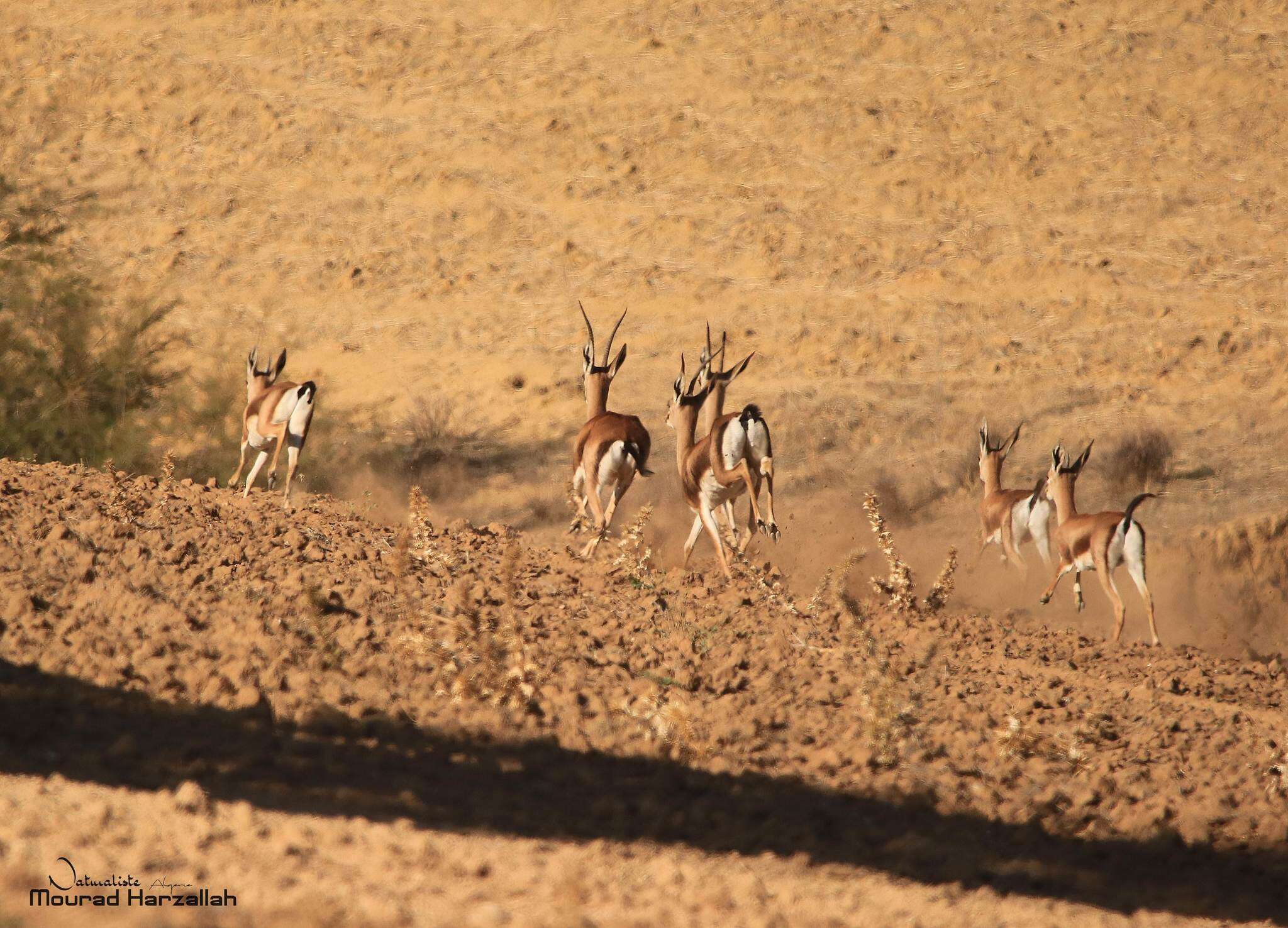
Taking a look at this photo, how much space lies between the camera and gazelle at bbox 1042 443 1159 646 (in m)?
13.9

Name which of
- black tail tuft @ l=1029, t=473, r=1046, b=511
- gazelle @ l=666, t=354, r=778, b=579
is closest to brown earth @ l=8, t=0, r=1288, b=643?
black tail tuft @ l=1029, t=473, r=1046, b=511

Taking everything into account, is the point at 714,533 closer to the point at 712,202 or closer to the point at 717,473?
the point at 717,473

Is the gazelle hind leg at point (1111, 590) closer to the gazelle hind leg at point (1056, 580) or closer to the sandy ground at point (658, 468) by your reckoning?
the gazelle hind leg at point (1056, 580)

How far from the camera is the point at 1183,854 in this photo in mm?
6320

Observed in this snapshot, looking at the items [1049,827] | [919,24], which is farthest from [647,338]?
[1049,827]

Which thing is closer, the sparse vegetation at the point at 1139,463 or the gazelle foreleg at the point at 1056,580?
the gazelle foreleg at the point at 1056,580

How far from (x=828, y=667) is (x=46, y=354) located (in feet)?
38.7

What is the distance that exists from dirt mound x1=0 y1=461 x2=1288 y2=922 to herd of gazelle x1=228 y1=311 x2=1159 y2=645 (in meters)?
2.29

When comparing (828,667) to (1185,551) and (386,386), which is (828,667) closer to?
(1185,551)

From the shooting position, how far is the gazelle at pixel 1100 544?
13859 mm

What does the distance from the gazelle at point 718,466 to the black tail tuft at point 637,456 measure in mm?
386

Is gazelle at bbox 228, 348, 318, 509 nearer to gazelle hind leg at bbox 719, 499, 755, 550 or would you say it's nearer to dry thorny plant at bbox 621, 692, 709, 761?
gazelle hind leg at bbox 719, 499, 755, 550

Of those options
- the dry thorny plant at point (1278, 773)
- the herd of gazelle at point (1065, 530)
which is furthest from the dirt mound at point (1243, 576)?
the dry thorny plant at point (1278, 773)

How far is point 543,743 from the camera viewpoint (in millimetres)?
6504
